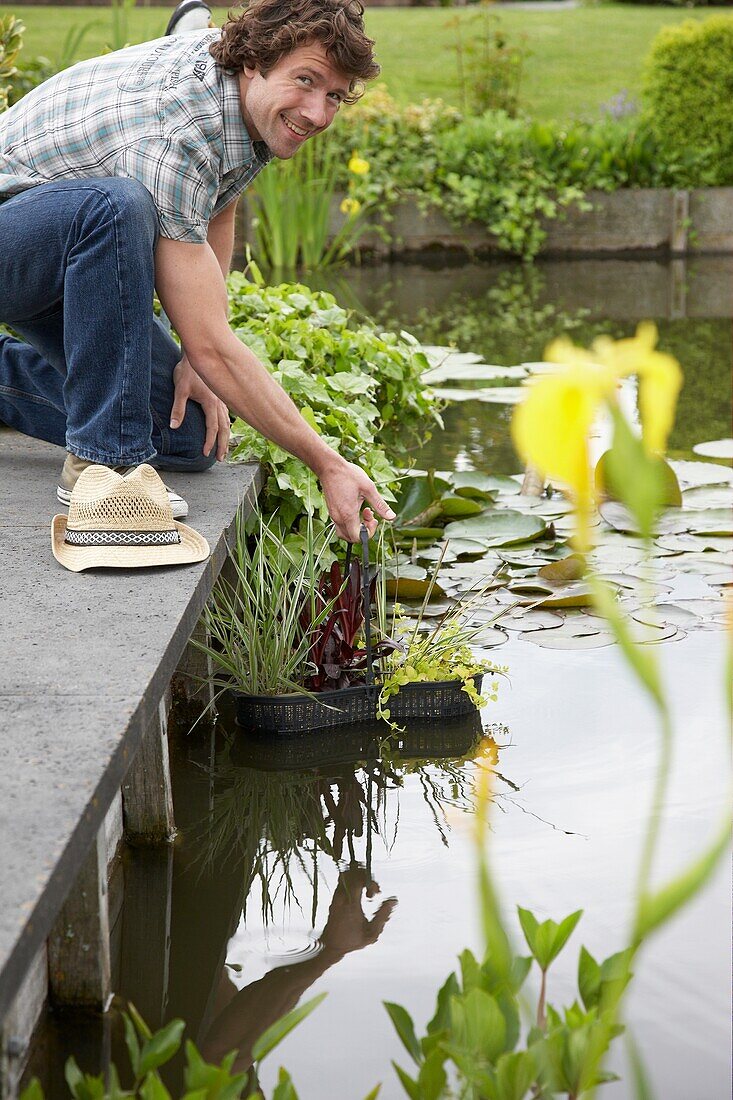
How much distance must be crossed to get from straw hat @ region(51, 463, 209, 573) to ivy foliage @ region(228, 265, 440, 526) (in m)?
0.43

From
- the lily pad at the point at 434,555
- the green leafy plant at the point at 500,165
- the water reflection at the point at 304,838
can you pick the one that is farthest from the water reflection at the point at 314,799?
the green leafy plant at the point at 500,165

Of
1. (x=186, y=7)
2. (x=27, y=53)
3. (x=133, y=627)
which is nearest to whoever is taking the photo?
(x=133, y=627)

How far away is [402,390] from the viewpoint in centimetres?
336

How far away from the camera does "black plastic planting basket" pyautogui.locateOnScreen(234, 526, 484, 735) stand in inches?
82.9

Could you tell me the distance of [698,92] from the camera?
9.55 meters

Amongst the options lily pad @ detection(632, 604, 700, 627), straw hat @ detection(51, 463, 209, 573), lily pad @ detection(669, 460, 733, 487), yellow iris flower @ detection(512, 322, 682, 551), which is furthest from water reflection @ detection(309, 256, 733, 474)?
yellow iris flower @ detection(512, 322, 682, 551)

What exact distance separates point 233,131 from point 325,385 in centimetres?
92

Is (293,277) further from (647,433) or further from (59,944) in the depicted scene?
(647,433)

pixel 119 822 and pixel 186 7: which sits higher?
pixel 186 7

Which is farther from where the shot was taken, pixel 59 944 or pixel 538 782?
pixel 538 782

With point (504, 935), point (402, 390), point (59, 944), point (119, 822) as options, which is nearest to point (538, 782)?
point (119, 822)

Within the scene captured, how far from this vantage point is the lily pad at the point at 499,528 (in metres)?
3.07

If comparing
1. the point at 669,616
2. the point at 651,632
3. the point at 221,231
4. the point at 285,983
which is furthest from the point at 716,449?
the point at 285,983

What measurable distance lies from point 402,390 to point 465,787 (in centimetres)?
160
